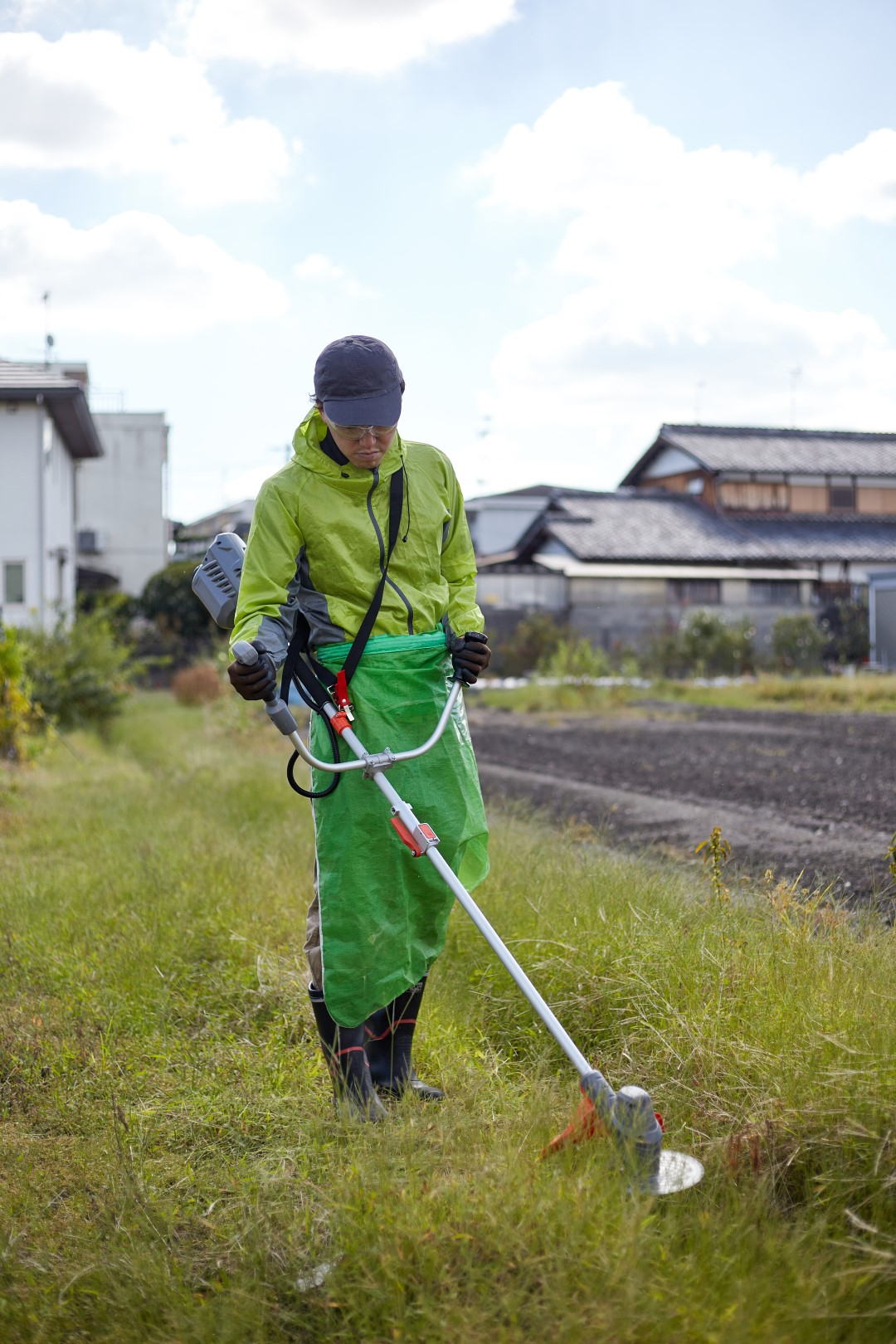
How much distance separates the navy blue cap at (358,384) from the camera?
9.62ft

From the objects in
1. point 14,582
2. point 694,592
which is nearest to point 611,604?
point 694,592

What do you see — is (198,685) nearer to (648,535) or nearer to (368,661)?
(648,535)

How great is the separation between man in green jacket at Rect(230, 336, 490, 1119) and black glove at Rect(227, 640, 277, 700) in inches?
1.7

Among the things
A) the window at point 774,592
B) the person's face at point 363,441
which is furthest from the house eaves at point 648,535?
the person's face at point 363,441

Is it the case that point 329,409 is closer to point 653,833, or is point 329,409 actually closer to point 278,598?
point 278,598

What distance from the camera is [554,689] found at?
20.5 meters

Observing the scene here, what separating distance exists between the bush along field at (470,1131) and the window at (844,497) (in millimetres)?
32542

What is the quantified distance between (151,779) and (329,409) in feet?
25.0

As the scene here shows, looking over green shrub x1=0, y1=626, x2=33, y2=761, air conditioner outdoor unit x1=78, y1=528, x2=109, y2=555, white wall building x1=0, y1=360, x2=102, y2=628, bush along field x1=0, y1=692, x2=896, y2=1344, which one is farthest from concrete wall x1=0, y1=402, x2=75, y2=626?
air conditioner outdoor unit x1=78, y1=528, x2=109, y2=555

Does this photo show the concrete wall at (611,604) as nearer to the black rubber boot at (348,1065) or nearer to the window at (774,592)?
the window at (774,592)

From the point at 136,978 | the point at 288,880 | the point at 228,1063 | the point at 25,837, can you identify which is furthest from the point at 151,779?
the point at 228,1063

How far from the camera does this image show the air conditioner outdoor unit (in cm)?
4256

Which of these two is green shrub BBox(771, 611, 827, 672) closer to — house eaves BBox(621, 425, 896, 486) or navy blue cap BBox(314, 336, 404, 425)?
house eaves BBox(621, 425, 896, 486)

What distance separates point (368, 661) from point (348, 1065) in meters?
0.96
